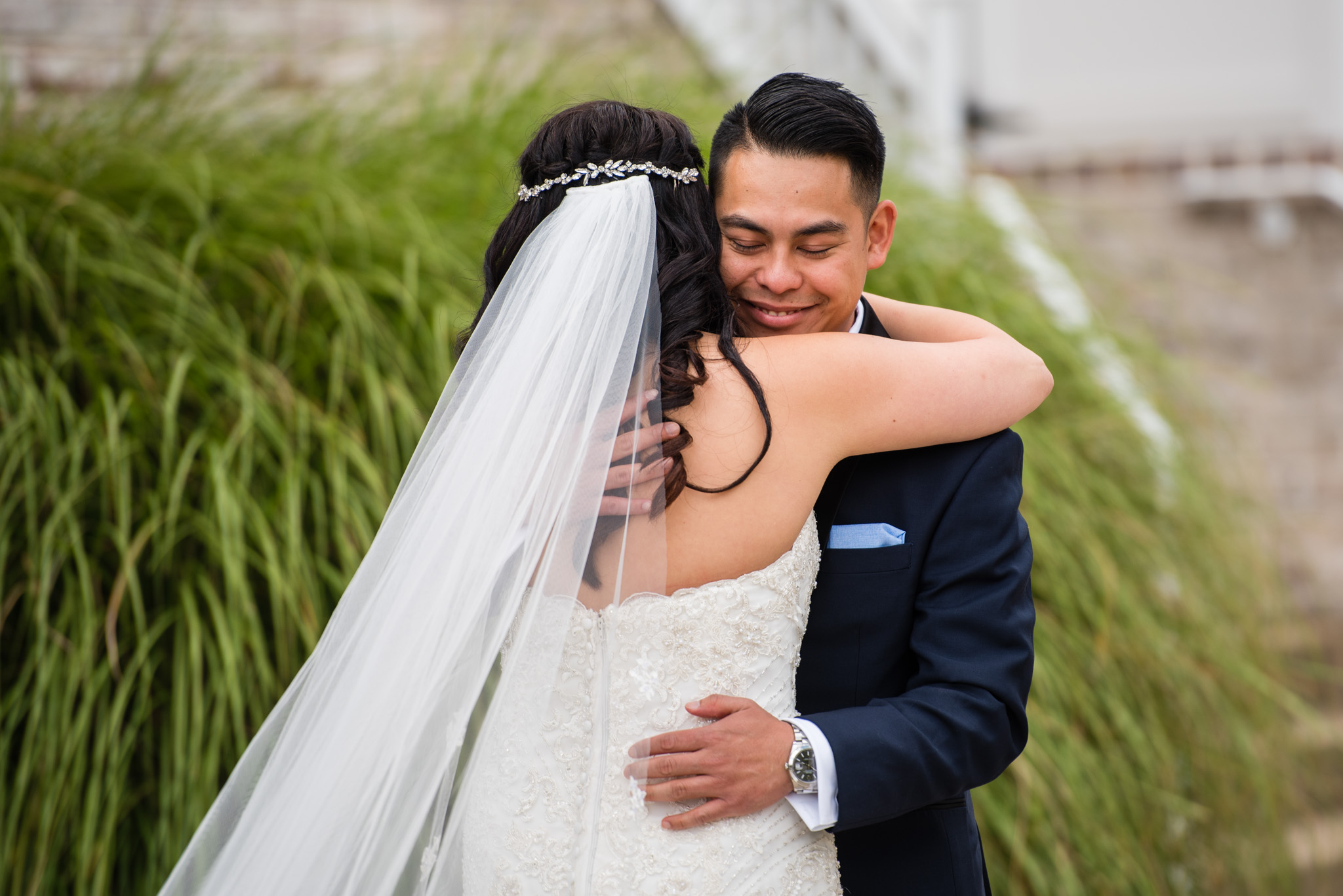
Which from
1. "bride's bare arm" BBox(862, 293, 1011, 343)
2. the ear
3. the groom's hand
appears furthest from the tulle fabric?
"bride's bare arm" BBox(862, 293, 1011, 343)

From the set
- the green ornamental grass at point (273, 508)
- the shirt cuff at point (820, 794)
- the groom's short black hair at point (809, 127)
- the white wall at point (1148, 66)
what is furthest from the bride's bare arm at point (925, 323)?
the white wall at point (1148, 66)

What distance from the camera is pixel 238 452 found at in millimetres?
2623

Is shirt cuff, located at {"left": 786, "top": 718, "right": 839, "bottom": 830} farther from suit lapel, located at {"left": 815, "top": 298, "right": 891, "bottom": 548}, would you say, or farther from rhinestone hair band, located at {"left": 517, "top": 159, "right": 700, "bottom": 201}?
rhinestone hair band, located at {"left": 517, "top": 159, "right": 700, "bottom": 201}

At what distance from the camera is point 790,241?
165 cm

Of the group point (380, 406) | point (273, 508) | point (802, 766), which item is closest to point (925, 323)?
point (802, 766)

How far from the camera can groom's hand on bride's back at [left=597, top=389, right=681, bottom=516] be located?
4.82 feet

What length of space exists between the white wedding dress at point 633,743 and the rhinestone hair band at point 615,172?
0.60 meters

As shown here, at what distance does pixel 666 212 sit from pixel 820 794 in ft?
2.94

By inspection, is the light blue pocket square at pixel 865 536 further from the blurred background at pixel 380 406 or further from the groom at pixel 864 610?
the blurred background at pixel 380 406

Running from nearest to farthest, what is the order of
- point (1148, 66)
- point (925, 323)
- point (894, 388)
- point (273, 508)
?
1. point (894, 388)
2. point (925, 323)
3. point (273, 508)
4. point (1148, 66)

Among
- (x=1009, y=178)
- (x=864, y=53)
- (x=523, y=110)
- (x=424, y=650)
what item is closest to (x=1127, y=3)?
(x=1009, y=178)

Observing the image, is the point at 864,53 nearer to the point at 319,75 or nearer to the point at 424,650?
the point at 319,75

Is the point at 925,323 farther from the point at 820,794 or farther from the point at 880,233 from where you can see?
the point at 820,794

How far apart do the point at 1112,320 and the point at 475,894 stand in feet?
11.6
